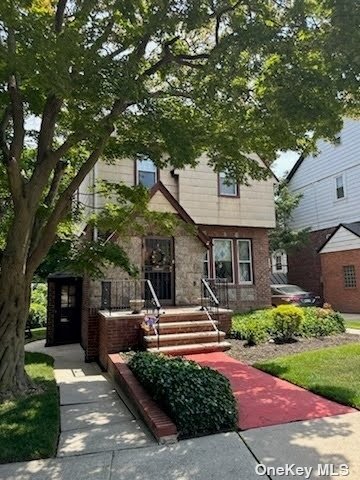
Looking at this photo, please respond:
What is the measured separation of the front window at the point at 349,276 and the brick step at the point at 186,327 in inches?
481

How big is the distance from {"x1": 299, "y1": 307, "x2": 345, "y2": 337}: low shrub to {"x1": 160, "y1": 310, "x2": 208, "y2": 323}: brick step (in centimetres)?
311

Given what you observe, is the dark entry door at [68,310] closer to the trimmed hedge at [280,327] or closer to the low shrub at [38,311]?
the low shrub at [38,311]

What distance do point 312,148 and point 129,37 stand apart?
4687 mm

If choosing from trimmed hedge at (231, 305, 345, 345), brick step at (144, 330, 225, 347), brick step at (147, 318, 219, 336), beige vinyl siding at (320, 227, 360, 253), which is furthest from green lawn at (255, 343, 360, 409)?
beige vinyl siding at (320, 227, 360, 253)

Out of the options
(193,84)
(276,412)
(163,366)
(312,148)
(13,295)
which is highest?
(193,84)

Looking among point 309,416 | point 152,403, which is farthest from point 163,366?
point 309,416

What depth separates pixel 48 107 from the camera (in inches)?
284

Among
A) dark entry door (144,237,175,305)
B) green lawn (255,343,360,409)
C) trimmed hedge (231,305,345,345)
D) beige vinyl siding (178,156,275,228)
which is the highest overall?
beige vinyl siding (178,156,275,228)

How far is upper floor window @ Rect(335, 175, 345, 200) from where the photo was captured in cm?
2183

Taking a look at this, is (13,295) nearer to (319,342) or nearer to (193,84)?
(193,84)

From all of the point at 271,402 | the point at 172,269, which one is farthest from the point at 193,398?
the point at 172,269

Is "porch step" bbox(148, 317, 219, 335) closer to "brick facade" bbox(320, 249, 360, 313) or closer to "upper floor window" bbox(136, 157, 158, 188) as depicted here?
"upper floor window" bbox(136, 157, 158, 188)

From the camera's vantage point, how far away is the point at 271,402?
5.72 metres

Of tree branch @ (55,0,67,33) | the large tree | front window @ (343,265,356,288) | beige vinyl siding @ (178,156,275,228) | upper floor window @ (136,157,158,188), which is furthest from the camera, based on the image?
front window @ (343,265,356,288)
